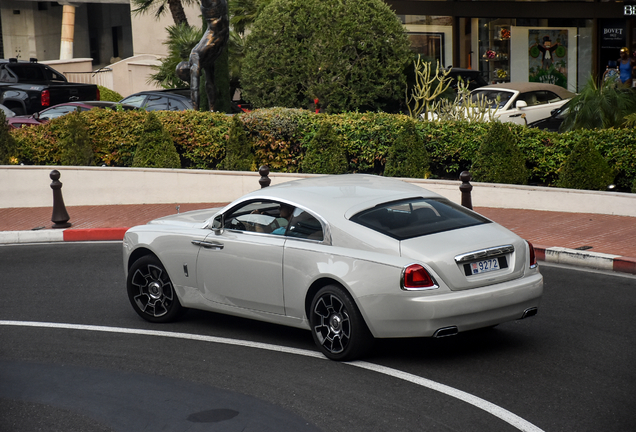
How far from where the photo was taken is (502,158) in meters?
14.0

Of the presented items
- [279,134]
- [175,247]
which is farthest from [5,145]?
[175,247]

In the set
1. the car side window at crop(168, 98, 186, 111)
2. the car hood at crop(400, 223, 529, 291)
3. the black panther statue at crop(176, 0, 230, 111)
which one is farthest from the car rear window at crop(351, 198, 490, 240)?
the car side window at crop(168, 98, 186, 111)

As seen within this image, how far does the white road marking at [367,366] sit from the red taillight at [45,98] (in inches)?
709

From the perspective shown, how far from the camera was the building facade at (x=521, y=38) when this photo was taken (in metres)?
29.4

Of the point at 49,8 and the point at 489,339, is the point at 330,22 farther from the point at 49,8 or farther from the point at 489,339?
the point at 49,8

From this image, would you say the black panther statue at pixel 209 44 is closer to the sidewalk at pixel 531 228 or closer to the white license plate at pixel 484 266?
the sidewalk at pixel 531 228

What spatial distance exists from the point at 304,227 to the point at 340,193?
49 centimetres

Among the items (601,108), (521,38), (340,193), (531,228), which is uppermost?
(521,38)

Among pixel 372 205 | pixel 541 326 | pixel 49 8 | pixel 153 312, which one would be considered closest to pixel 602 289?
pixel 541 326

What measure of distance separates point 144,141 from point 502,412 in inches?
486

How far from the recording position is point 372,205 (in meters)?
7.05

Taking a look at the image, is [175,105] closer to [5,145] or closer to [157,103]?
[157,103]

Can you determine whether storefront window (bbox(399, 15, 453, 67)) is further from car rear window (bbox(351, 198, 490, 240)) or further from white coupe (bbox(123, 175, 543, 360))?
car rear window (bbox(351, 198, 490, 240))

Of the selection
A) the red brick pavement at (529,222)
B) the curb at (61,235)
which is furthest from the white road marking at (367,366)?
the curb at (61,235)
